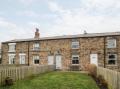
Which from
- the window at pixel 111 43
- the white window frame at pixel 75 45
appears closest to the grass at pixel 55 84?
the window at pixel 111 43

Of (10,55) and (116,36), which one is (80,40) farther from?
(10,55)

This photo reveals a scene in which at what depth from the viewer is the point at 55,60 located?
3816 centimetres

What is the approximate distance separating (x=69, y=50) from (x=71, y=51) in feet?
1.29

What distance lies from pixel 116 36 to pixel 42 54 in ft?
43.6

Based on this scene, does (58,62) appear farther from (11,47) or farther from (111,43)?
(11,47)

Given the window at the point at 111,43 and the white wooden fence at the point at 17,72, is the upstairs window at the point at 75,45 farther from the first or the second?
the white wooden fence at the point at 17,72

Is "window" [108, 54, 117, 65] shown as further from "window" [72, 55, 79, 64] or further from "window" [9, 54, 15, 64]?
"window" [9, 54, 15, 64]

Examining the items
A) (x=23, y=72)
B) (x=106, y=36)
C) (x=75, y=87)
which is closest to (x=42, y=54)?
(x=106, y=36)

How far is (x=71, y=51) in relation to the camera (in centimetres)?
3709

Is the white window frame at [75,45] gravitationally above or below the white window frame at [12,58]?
above

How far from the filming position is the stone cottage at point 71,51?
1345 inches

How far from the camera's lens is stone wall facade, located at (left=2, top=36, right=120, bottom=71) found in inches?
1356

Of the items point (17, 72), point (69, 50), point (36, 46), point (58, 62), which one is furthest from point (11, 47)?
point (17, 72)

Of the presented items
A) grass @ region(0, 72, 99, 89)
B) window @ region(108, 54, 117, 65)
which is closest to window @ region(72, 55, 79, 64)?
window @ region(108, 54, 117, 65)
